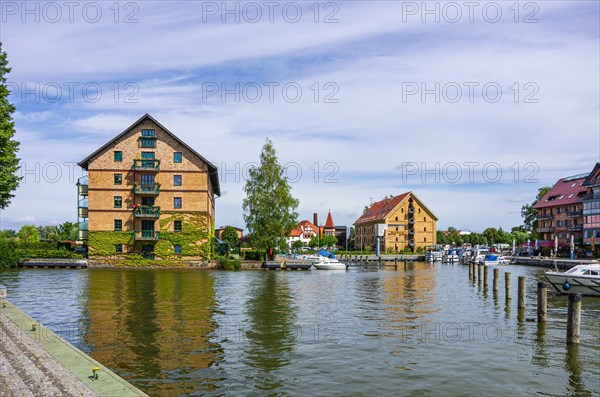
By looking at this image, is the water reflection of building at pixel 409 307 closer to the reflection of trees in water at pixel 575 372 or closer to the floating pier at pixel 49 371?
the reflection of trees in water at pixel 575 372

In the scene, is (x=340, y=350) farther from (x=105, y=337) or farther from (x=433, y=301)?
(x=433, y=301)

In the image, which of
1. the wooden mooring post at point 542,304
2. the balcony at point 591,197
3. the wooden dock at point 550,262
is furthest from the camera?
the balcony at point 591,197

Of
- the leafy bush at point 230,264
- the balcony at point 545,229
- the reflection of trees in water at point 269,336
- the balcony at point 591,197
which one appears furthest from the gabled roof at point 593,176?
the reflection of trees in water at point 269,336

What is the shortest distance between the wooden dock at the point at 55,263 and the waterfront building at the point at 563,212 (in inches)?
3407

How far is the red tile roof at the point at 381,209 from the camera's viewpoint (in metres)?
127

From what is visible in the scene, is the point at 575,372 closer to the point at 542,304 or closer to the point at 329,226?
the point at 542,304

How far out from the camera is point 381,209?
136m

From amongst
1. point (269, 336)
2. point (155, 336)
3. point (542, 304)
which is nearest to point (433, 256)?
point (542, 304)

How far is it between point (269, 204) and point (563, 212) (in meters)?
65.4

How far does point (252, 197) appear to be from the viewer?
74938mm

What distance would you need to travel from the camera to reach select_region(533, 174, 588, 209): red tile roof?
102m

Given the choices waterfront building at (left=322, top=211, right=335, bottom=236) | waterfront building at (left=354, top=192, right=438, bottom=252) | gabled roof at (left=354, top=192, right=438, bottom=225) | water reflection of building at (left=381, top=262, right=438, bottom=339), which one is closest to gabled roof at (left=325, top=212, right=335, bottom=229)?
waterfront building at (left=322, top=211, right=335, bottom=236)

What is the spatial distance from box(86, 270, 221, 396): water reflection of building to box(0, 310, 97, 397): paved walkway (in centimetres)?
236

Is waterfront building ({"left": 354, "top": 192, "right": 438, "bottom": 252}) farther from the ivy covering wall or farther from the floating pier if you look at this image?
the floating pier
